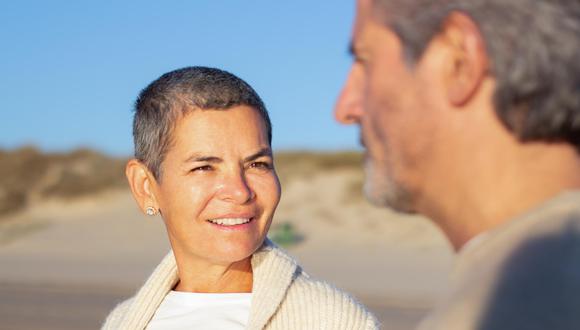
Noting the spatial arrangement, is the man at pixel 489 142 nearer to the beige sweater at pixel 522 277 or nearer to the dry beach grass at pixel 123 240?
the beige sweater at pixel 522 277

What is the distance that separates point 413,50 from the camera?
1.63m

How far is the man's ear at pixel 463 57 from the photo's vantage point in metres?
1.52

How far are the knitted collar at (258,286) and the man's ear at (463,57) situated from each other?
5.93ft

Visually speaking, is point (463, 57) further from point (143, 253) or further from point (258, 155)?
point (143, 253)

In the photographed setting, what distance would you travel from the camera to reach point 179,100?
3418mm

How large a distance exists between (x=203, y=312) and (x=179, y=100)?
77cm

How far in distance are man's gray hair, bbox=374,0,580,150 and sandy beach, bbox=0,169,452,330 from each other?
11912 millimetres

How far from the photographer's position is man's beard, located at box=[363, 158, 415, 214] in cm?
169

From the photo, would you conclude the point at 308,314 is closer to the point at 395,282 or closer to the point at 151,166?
the point at 151,166

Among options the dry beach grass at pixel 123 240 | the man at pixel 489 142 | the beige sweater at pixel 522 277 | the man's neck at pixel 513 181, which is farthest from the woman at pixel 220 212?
the dry beach grass at pixel 123 240

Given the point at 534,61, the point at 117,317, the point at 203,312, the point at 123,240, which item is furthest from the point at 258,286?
the point at 123,240

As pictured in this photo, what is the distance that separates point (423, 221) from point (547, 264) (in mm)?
27811

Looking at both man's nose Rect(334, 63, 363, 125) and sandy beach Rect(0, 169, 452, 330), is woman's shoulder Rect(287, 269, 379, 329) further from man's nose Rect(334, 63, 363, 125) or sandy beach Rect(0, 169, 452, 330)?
sandy beach Rect(0, 169, 452, 330)

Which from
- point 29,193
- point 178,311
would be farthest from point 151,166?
point 29,193
